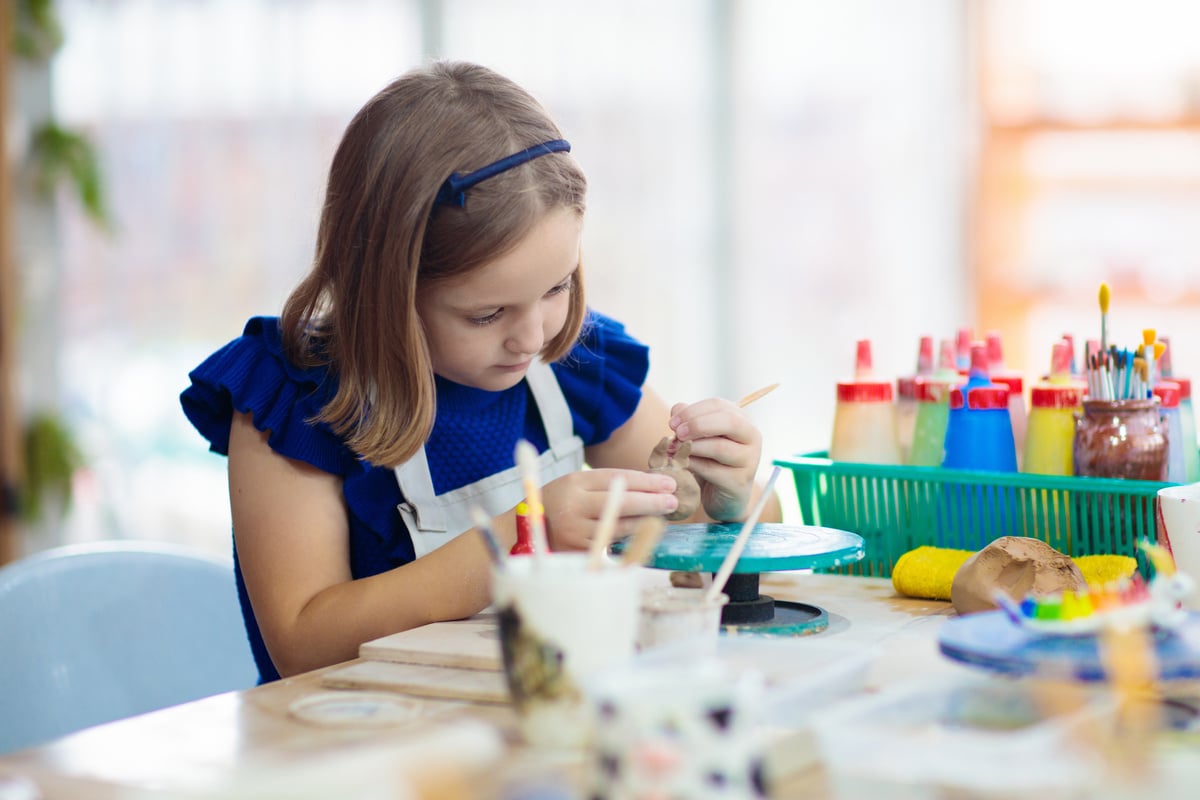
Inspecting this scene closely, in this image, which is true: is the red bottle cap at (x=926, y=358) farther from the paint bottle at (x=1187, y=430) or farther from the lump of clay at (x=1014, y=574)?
the lump of clay at (x=1014, y=574)

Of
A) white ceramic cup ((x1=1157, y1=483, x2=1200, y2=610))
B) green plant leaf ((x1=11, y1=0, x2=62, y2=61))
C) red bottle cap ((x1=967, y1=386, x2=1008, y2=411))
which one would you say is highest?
green plant leaf ((x1=11, y1=0, x2=62, y2=61))

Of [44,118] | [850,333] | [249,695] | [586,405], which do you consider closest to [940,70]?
[850,333]

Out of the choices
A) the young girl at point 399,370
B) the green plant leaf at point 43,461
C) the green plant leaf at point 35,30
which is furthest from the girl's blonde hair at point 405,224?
the green plant leaf at point 35,30

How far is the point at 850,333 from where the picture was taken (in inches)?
132

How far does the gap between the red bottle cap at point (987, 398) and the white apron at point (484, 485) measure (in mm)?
425

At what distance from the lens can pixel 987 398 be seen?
1.24 m

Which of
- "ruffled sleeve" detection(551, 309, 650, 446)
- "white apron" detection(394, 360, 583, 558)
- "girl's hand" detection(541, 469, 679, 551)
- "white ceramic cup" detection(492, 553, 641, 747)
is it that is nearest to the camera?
"white ceramic cup" detection(492, 553, 641, 747)

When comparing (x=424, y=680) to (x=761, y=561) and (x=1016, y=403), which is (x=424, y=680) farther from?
(x=1016, y=403)

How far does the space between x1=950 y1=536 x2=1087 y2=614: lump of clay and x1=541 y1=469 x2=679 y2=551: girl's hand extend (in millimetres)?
250

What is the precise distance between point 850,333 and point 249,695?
262 centimetres

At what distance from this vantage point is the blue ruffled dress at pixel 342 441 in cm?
125

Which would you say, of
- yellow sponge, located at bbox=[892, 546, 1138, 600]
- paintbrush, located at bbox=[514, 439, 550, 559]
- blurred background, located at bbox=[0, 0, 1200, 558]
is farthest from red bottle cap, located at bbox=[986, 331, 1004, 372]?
blurred background, located at bbox=[0, 0, 1200, 558]

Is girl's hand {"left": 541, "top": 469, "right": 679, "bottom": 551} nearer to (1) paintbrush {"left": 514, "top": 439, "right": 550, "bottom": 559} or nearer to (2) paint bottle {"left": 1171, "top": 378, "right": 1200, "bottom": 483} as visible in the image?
(1) paintbrush {"left": 514, "top": 439, "right": 550, "bottom": 559}

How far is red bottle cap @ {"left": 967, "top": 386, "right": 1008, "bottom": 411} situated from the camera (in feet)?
4.06
